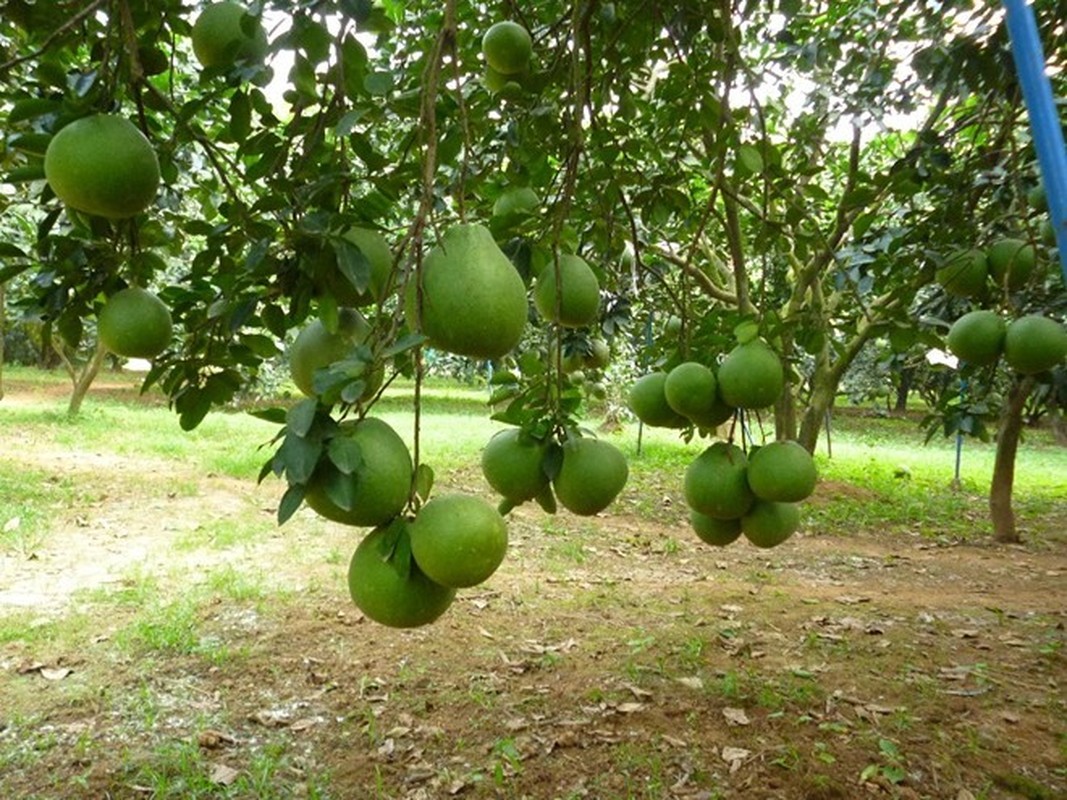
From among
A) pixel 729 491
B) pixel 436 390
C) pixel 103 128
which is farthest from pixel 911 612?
pixel 436 390

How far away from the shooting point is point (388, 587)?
1110 millimetres

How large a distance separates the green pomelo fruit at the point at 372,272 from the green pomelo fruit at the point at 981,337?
1.60 m

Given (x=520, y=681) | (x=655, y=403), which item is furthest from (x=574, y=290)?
(x=520, y=681)

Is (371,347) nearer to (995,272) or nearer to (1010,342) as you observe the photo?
(1010,342)

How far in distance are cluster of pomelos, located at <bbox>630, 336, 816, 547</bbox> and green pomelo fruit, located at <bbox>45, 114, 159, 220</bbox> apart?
1.10 metres

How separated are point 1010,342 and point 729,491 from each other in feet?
2.86

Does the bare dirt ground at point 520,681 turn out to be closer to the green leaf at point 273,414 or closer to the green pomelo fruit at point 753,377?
the green pomelo fruit at point 753,377

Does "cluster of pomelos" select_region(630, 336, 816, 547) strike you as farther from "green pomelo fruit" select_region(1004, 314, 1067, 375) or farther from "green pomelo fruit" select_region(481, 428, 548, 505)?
"green pomelo fruit" select_region(1004, 314, 1067, 375)

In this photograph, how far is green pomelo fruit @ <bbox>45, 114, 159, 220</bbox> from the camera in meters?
1.27

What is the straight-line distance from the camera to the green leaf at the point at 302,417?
0.95 metres

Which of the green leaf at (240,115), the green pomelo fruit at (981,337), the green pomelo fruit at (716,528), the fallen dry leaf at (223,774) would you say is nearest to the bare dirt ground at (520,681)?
the fallen dry leaf at (223,774)

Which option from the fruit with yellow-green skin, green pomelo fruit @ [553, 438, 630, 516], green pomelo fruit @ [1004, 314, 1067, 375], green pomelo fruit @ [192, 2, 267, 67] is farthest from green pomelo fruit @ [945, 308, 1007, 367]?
green pomelo fruit @ [192, 2, 267, 67]

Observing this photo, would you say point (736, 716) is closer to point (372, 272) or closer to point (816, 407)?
point (372, 272)

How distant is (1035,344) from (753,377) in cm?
84
